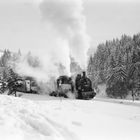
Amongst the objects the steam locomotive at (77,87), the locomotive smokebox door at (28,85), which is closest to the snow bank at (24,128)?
the steam locomotive at (77,87)

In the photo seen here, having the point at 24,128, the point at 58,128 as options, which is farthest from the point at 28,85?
the point at 24,128

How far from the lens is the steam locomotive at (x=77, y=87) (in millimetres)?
24634

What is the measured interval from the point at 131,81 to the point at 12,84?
27.2 meters

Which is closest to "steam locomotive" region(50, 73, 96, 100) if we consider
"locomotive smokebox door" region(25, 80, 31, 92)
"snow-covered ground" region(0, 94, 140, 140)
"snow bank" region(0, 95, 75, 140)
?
"locomotive smokebox door" region(25, 80, 31, 92)

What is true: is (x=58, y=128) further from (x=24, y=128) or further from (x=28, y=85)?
(x=28, y=85)

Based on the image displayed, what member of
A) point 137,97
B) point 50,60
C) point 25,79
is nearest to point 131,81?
point 137,97

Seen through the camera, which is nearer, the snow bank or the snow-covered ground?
the snow bank

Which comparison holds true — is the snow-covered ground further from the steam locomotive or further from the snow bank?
the steam locomotive

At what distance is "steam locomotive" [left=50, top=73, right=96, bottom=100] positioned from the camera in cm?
2463

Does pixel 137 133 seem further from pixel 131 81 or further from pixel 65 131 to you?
pixel 131 81

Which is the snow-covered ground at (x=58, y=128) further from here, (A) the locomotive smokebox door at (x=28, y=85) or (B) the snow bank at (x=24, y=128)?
(A) the locomotive smokebox door at (x=28, y=85)

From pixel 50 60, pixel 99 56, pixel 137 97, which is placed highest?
pixel 99 56

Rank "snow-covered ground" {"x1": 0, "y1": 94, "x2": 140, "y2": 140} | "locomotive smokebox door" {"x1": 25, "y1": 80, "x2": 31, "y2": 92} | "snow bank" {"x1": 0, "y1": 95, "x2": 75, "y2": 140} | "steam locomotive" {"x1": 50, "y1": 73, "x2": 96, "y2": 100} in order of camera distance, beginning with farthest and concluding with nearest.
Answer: "locomotive smokebox door" {"x1": 25, "y1": 80, "x2": 31, "y2": 92} < "steam locomotive" {"x1": 50, "y1": 73, "x2": 96, "y2": 100} < "snow-covered ground" {"x1": 0, "y1": 94, "x2": 140, "y2": 140} < "snow bank" {"x1": 0, "y1": 95, "x2": 75, "y2": 140}

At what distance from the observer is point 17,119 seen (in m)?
7.30
